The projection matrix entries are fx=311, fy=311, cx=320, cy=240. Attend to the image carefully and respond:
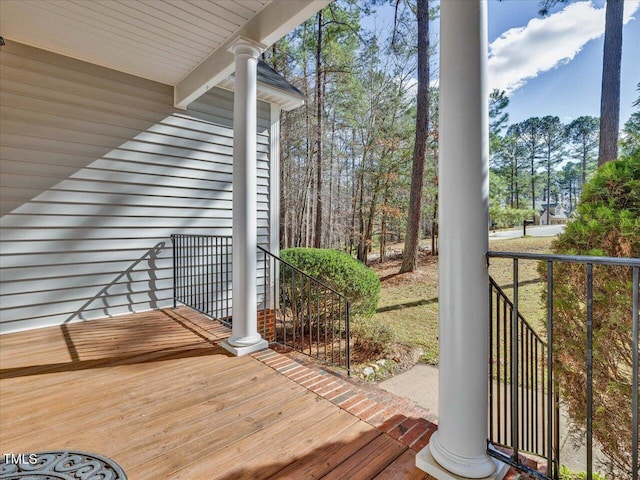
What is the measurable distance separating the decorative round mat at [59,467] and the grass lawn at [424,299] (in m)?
4.78

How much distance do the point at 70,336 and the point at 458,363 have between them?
3.58 m

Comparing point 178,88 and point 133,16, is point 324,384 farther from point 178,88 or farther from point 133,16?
point 178,88

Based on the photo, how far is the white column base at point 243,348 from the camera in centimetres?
270

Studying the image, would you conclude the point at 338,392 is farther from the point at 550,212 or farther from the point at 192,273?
the point at 550,212

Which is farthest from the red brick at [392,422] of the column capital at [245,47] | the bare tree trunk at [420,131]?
the bare tree trunk at [420,131]

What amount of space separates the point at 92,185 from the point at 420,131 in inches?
312

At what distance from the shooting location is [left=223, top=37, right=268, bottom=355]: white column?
273 centimetres

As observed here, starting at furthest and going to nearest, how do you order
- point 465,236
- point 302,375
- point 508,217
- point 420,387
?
point 508,217 → point 420,387 → point 302,375 → point 465,236

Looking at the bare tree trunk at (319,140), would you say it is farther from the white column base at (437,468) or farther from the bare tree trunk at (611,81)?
the white column base at (437,468)

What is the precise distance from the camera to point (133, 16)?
8.61 feet

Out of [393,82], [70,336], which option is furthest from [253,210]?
[393,82]

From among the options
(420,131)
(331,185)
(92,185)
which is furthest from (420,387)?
(331,185)

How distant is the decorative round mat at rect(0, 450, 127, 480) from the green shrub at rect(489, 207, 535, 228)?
744 inches

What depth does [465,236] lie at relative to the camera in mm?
1315
